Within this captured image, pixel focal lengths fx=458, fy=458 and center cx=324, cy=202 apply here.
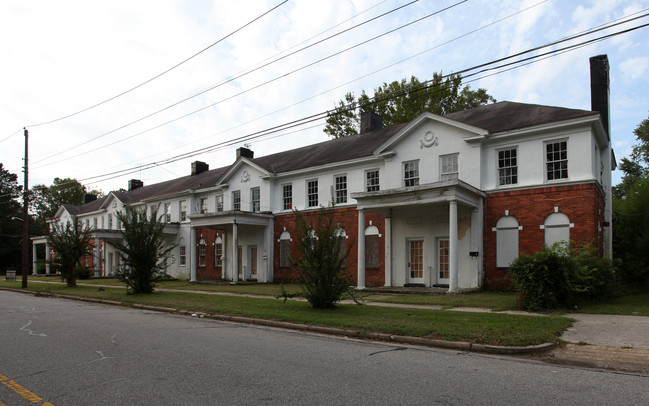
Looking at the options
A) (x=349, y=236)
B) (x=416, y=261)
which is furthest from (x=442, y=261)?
(x=349, y=236)

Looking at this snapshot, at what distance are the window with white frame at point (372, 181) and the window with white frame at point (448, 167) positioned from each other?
3.69m

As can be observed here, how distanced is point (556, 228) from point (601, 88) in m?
6.55

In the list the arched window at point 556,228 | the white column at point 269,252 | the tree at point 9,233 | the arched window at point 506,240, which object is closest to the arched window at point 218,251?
the white column at point 269,252

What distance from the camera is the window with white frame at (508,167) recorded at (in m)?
18.6

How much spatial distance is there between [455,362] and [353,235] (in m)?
16.3

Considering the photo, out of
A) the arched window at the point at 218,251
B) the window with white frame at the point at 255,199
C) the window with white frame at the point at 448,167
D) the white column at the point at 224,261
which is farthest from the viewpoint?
the arched window at the point at 218,251

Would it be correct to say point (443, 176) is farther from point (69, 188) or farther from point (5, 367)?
point (69, 188)

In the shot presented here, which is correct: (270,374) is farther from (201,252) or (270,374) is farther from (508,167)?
(201,252)

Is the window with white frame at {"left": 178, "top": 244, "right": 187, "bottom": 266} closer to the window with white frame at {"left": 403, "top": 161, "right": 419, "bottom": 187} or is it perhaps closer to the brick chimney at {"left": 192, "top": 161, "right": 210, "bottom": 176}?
the brick chimney at {"left": 192, "top": 161, "right": 210, "bottom": 176}

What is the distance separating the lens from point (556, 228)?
56.5 feet

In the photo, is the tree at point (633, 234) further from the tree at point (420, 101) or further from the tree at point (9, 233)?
the tree at point (9, 233)

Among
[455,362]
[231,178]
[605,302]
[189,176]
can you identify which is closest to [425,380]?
[455,362]

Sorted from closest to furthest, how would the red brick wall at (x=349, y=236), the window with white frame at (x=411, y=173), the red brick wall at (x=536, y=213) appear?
the red brick wall at (x=536, y=213), the window with white frame at (x=411, y=173), the red brick wall at (x=349, y=236)

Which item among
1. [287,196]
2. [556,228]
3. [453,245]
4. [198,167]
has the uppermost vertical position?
[198,167]
